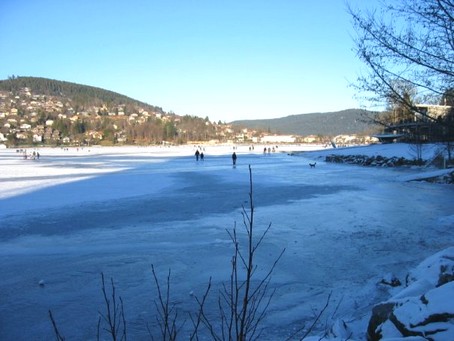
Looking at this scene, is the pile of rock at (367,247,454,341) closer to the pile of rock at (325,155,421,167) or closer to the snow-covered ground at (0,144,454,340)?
the snow-covered ground at (0,144,454,340)

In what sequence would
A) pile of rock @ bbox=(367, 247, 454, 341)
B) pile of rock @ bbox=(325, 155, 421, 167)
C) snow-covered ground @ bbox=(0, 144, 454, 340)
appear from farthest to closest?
1. pile of rock @ bbox=(325, 155, 421, 167)
2. snow-covered ground @ bbox=(0, 144, 454, 340)
3. pile of rock @ bbox=(367, 247, 454, 341)

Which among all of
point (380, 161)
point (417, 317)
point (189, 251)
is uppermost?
point (417, 317)

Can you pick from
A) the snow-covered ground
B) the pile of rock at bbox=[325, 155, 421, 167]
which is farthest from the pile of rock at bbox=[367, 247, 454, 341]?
the pile of rock at bbox=[325, 155, 421, 167]

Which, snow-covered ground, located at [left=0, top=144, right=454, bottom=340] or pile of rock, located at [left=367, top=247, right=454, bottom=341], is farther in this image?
snow-covered ground, located at [left=0, top=144, right=454, bottom=340]

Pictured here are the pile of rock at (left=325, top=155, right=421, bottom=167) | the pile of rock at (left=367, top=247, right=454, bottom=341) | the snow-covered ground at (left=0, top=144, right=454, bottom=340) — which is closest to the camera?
the pile of rock at (left=367, top=247, right=454, bottom=341)

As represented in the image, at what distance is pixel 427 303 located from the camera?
3471 mm

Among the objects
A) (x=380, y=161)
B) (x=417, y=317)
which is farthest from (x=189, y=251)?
(x=380, y=161)

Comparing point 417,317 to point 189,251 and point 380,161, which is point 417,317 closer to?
point 189,251

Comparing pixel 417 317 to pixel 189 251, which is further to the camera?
pixel 189 251

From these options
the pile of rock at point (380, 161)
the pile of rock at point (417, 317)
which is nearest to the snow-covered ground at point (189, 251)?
the pile of rock at point (417, 317)

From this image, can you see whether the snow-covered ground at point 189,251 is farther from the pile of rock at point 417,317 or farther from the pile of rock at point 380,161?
the pile of rock at point 380,161

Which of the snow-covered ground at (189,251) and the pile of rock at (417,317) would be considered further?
the snow-covered ground at (189,251)

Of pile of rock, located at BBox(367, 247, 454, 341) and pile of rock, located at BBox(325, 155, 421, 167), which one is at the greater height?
pile of rock, located at BBox(367, 247, 454, 341)

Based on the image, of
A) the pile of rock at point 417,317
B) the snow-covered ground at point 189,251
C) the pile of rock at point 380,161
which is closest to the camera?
the pile of rock at point 417,317
